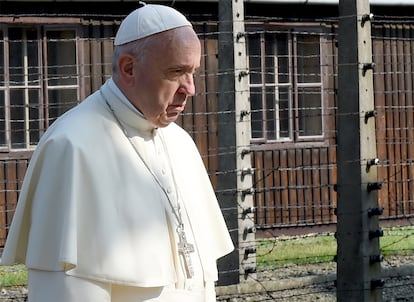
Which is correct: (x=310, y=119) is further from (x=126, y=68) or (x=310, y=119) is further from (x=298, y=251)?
(x=126, y=68)

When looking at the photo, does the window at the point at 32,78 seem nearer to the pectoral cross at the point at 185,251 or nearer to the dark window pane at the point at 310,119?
the dark window pane at the point at 310,119

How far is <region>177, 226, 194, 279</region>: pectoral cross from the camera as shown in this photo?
11.9ft

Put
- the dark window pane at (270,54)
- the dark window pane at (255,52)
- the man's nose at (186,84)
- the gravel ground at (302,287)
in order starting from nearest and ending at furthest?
the man's nose at (186,84) → the gravel ground at (302,287) → the dark window pane at (255,52) → the dark window pane at (270,54)

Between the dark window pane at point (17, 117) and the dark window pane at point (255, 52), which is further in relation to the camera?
the dark window pane at point (255, 52)

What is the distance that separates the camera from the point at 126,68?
352 cm

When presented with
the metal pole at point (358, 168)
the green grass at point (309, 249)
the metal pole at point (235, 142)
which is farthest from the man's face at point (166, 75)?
the green grass at point (309, 249)

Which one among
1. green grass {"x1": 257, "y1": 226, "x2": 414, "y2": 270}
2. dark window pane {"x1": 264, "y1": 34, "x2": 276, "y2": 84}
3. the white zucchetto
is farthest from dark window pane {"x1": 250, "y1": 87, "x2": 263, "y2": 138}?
the white zucchetto

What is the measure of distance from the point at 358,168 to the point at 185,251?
3252mm

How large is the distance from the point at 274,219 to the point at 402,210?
2.06 meters

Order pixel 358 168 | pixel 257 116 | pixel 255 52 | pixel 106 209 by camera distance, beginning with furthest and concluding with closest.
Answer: pixel 257 116
pixel 255 52
pixel 358 168
pixel 106 209

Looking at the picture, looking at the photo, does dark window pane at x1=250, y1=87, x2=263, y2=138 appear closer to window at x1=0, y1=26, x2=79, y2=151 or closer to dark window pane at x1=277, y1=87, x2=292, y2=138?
dark window pane at x1=277, y1=87, x2=292, y2=138

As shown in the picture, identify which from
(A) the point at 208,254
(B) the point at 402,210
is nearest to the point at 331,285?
(A) the point at 208,254

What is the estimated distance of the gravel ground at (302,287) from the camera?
6.86 metres

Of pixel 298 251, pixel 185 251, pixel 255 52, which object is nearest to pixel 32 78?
pixel 255 52
